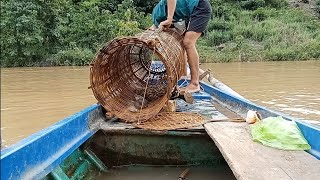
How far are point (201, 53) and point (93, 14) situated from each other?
479 cm

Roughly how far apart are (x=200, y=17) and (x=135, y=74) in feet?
2.94

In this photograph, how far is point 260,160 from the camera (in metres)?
2.01

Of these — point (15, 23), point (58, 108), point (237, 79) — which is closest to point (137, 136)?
point (58, 108)

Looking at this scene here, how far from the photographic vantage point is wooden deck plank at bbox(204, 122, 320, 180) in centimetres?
181

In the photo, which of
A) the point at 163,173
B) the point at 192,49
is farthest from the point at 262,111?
the point at 192,49

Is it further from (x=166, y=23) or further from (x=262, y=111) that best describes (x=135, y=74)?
(x=262, y=111)

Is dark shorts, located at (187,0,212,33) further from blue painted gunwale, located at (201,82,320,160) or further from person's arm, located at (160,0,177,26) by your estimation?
blue painted gunwale, located at (201,82,320,160)

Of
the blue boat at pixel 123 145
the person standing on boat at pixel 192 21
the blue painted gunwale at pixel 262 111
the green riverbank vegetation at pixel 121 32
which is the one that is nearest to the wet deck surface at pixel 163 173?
the blue boat at pixel 123 145

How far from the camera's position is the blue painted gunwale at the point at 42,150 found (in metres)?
1.75

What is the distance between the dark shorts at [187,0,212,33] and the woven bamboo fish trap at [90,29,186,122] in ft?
0.64

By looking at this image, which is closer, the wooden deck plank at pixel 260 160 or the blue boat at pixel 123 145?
the wooden deck plank at pixel 260 160

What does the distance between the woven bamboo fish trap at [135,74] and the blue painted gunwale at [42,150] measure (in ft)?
1.79

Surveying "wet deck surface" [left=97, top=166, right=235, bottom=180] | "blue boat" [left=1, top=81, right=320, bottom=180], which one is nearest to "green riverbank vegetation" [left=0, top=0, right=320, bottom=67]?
"blue boat" [left=1, top=81, right=320, bottom=180]

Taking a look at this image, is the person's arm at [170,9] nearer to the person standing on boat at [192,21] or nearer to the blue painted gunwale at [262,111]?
the person standing on boat at [192,21]
